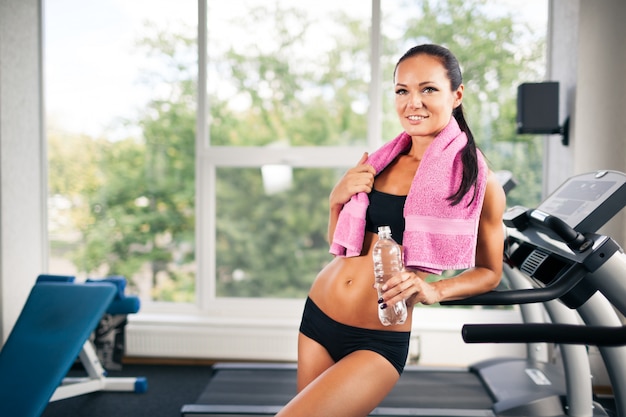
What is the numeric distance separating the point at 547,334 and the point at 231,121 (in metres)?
2.92

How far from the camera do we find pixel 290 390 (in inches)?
112

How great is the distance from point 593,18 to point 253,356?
275cm

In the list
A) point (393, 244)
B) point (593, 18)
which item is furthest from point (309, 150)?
point (393, 244)

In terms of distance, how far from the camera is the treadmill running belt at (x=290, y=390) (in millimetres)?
2650

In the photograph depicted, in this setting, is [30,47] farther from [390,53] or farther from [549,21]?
[549,21]

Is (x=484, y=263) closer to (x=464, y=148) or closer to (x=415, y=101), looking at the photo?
(x=464, y=148)

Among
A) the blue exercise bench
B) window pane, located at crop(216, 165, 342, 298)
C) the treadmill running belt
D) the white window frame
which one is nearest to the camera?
the blue exercise bench

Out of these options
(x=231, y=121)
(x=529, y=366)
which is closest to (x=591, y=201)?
(x=529, y=366)

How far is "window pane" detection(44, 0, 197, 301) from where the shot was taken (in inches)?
151

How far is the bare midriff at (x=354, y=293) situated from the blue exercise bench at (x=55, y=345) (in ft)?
4.76

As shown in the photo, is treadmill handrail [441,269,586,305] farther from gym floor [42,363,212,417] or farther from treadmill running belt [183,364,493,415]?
gym floor [42,363,212,417]

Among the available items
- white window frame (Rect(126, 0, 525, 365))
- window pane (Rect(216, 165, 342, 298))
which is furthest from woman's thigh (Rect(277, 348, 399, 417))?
window pane (Rect(216, 165, 342, 298))

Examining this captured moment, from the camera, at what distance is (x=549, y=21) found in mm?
3570

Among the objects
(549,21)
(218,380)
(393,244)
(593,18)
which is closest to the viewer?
(393,244)
